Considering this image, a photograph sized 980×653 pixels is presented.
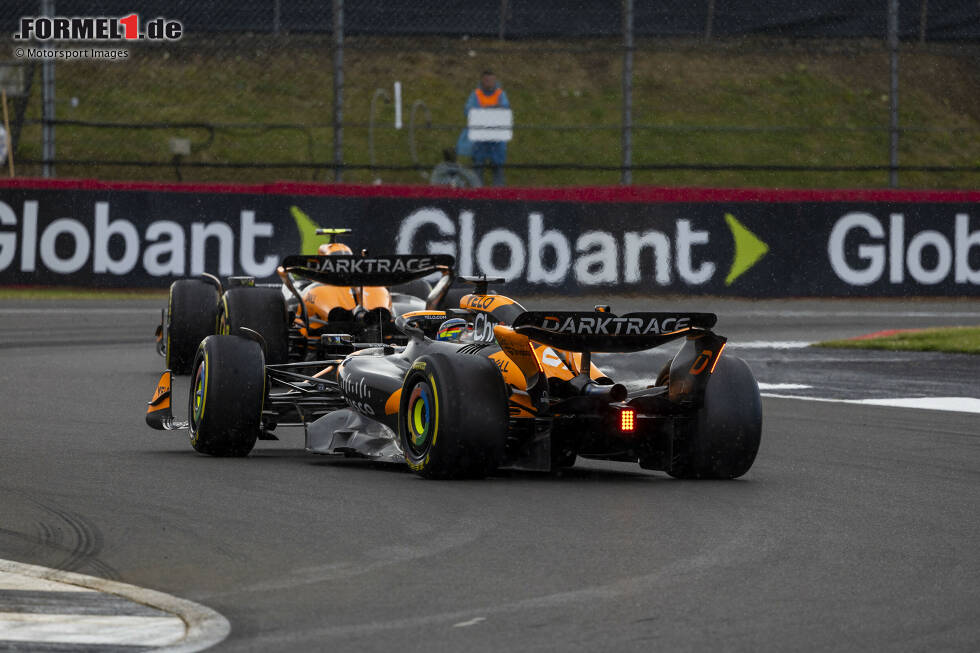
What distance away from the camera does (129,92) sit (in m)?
24.5

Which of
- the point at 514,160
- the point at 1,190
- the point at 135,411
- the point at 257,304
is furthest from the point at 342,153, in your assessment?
the point at 135,411

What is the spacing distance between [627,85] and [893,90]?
133 inches

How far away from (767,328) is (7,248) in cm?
929

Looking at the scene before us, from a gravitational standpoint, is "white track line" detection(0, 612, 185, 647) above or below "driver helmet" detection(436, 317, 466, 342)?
below

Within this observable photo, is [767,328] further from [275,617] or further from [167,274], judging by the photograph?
[275,617]

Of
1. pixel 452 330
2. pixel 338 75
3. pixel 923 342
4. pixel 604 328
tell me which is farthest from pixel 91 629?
pixel 338 75

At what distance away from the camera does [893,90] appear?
22.7m

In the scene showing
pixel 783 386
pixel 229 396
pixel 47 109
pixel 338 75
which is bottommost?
pixel 783 386

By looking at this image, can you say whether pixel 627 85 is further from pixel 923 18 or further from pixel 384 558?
pixel 384 558

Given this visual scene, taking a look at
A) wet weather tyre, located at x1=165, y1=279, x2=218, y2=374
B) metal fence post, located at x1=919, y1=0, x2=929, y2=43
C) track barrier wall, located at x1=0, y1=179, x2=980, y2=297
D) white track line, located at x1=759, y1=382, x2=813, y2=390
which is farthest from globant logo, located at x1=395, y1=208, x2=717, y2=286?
white track line, located at x1=759, y1=382, x2=813, y2=390

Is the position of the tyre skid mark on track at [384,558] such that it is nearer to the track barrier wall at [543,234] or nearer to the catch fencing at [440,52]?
the catch fencing at [440,52]

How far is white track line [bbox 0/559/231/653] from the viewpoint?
4980 millimetres

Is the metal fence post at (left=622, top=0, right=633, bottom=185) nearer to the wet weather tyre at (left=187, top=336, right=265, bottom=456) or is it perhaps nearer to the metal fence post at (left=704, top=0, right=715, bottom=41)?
A: the metal fence post at (left=704, top=0, right=715, bottom=41)

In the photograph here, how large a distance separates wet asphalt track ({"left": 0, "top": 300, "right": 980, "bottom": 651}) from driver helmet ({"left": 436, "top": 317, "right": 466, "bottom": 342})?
0.91 m
